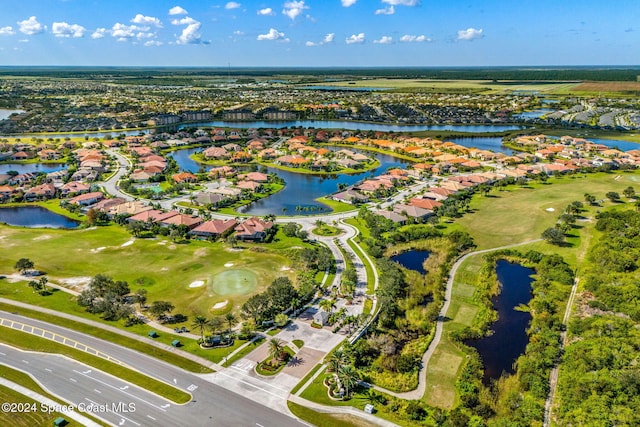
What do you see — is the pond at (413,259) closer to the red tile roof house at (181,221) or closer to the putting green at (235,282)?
the putting green at (235,282)

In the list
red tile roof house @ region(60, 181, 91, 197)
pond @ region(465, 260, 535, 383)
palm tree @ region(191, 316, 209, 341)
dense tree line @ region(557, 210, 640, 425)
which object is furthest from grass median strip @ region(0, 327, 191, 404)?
red tile roof house @ region(60, 181, 91, 197)

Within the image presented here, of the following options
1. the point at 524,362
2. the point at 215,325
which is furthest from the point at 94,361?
the point at 524,362

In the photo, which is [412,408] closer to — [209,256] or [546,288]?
[546,288]

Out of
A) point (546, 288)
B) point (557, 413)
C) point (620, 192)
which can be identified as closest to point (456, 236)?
point (546, 288)

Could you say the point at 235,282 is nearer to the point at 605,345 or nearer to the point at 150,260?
the point at 150,260

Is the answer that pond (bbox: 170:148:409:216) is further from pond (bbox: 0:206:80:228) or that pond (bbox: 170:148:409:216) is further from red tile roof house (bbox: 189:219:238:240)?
pond (bbox: 0:206:80:228)

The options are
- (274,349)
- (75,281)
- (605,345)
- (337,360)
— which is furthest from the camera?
(75,281)
